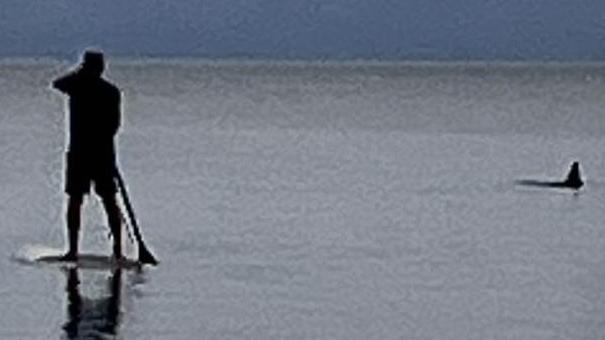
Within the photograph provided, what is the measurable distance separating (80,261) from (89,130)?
1.44m

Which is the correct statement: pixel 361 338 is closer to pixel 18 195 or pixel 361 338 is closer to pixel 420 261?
pixel 420 261

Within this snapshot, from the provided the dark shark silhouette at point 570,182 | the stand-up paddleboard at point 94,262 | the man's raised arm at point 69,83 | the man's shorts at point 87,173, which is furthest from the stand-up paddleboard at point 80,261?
the dark shark silhouette at point 570,182

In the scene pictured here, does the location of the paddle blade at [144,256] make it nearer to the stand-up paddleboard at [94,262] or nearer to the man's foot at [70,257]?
the stand-up paddleboard at [94,262]

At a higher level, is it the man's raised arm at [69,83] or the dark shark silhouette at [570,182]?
the dark shark silhouette at [570,182]

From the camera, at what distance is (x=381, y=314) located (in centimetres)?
1773

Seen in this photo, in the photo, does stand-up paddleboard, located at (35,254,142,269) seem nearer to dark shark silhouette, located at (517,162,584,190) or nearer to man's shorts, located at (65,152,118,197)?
man's shorts, located at (65,152,118,197)

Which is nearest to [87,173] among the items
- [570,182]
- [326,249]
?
[326,249]

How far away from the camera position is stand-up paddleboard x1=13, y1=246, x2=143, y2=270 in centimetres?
2072

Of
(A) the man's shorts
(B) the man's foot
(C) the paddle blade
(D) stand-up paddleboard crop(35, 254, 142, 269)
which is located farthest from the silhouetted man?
(C) the paddle blade

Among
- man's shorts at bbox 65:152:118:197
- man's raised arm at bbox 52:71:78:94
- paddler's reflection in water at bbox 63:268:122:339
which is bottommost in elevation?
paddler's reflection in water at bbox 63:268:122:339

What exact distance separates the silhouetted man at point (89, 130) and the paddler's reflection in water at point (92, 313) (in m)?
0.93

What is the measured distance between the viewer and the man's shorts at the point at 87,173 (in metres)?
20.2

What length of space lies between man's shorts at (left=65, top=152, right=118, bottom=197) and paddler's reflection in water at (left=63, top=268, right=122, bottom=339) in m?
0.89

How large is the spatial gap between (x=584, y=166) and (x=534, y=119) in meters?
76.6
